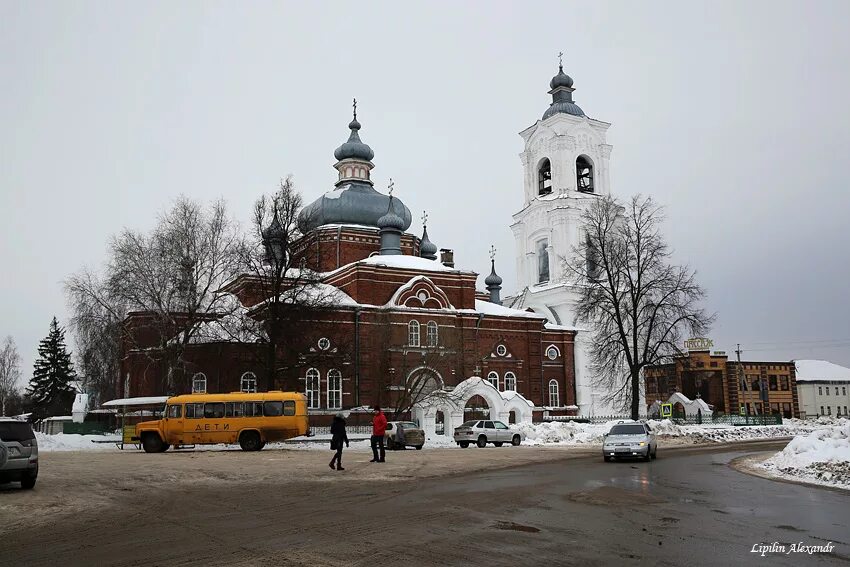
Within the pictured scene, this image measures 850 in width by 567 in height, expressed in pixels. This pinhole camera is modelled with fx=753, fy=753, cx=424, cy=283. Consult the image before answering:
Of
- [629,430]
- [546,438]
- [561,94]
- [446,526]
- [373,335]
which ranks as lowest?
[546,438]

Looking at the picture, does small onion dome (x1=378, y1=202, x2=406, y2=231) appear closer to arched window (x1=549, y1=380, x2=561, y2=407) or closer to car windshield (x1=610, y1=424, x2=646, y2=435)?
arched window (x1=549, y1=380, x2=561, y2=407)

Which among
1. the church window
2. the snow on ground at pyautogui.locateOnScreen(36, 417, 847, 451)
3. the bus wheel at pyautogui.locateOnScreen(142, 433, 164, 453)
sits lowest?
the snow on ground at pyautogui.locateOnScreen(36, 417, 847, 451)

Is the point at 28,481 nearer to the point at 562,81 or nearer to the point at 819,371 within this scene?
the point at 562,81

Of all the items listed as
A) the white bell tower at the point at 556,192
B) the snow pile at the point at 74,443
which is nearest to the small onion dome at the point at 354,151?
the white bell tower at the point at 556,192

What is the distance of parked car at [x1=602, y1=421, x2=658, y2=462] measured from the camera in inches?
912

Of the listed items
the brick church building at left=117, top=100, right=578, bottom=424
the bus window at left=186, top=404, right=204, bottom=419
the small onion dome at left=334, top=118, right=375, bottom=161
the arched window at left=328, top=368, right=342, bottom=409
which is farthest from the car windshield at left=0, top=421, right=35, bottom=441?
the small onion dome at left=334, top=118, right=375, bottom=161

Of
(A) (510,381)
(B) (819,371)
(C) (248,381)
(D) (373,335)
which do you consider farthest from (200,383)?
(B) (819,371)

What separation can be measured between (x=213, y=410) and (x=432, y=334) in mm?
21667

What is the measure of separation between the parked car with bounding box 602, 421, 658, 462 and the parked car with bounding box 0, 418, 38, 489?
15864 millimetres

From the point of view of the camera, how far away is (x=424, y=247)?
59.2 metres

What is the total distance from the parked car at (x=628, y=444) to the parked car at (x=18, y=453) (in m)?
15.9

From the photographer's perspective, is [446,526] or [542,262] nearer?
[446,526]

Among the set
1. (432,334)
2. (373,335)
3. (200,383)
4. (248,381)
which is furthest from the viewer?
(432,334)

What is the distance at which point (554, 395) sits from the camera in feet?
177
